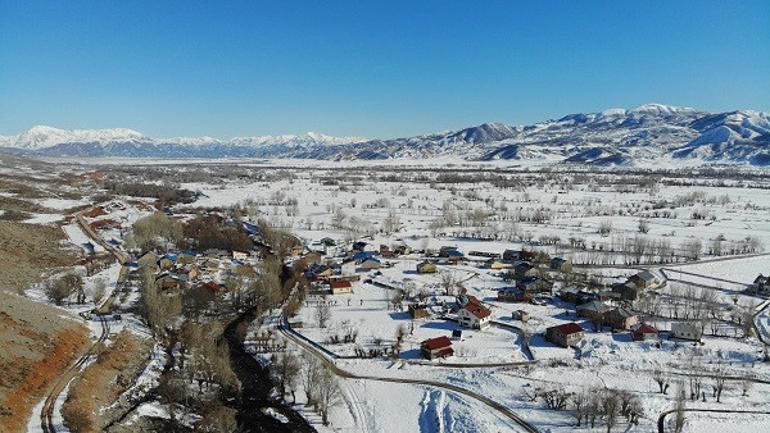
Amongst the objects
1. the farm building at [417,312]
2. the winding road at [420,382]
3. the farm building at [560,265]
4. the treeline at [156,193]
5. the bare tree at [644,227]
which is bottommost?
the winding road at [420,382]

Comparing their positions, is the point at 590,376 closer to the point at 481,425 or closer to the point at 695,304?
the point at 481,425

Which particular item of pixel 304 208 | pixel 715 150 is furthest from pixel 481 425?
pixel 715 150

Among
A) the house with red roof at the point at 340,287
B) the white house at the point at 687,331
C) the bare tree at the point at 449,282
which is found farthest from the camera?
the house with red roof at the point at 340,287

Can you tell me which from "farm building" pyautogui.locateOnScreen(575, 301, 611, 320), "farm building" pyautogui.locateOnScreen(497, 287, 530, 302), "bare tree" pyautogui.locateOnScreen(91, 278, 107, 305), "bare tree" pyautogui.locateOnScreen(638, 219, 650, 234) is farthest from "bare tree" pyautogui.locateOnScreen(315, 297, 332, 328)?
"bare tree" pyautogui.locateOnScreen(638, 219, 650, 234)

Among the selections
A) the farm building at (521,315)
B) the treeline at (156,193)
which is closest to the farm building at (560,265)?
the farm building at (521,315)

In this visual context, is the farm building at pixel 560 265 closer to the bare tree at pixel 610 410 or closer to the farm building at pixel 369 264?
the farm building at pixel 369 264

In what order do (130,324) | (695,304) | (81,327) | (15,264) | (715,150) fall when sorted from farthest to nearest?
(715,150)
(15,264)
(695,304)
(130,324)
(81,327)

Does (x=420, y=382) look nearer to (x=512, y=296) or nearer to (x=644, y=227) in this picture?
(x=512, y=296)
